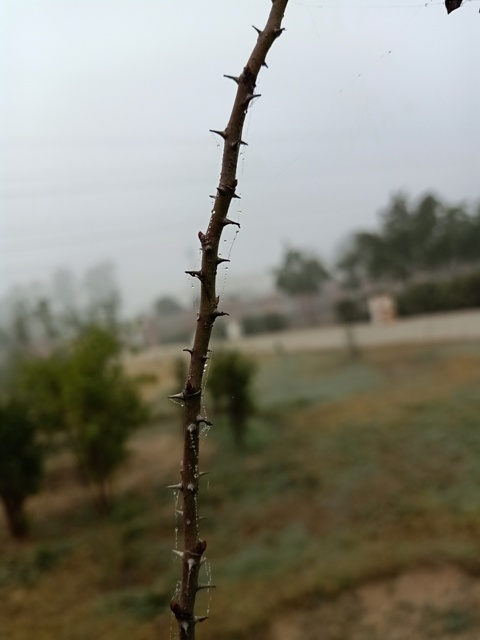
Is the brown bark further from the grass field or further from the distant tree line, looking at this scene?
the distant tree line

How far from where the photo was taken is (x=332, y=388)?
2.17 m

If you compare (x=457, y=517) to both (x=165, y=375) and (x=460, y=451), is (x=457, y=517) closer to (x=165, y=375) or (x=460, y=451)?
(x=460, y=451)

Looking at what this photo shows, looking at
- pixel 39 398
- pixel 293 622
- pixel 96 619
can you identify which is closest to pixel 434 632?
pixel 293 622

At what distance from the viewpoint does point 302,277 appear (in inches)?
78.4

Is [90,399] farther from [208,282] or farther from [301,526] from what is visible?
[208,282]

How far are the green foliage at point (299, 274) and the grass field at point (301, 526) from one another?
0.39m

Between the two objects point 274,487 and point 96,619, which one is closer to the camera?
point 96,619

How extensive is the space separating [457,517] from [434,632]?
0.35m

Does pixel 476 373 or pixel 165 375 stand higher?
pixel 165 375

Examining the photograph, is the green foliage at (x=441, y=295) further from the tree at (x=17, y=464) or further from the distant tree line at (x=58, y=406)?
the tree at (x=17, y=464)

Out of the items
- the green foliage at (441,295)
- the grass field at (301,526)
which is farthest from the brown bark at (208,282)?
the green foliage at (441,295)

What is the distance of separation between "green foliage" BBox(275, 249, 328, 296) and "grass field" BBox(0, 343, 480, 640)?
39 centimetres

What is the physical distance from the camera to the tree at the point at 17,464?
1.51 metres

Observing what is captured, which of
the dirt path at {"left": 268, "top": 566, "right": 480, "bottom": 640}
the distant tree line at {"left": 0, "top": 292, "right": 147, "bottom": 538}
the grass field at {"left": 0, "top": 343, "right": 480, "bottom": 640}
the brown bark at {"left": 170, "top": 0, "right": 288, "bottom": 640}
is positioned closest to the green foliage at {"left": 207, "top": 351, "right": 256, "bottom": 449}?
the grass field at {"left": 0, "top": 343, "right": 480, "bottom": 640}
